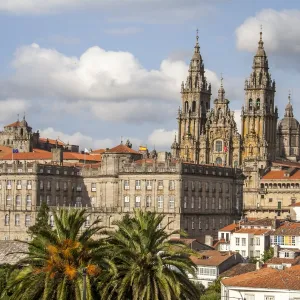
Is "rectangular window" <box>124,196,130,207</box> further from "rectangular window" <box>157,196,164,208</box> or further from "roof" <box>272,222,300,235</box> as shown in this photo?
"roof" <box>272,222,300,235</box>

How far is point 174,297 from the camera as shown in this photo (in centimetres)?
5491

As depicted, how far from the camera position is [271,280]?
67.7m

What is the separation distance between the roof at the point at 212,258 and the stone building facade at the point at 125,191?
37065mm

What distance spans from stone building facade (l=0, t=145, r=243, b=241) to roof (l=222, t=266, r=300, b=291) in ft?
228

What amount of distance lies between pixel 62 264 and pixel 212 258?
45737 mm

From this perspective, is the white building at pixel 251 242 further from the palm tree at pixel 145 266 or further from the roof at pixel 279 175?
the roof at pixel 279 175

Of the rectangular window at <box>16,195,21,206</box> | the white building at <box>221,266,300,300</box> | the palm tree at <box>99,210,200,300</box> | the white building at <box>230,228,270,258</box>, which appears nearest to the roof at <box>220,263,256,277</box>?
the white building at <box>230,228,270,258</box>

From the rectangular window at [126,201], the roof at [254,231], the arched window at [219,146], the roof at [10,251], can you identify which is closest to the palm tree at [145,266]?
the roof at [10,251]

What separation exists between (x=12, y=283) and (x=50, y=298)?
2632 mm

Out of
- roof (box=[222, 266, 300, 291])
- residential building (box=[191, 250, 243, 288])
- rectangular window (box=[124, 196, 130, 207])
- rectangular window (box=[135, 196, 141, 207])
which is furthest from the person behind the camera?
rectangular window (box=[124, 196, 130, 207])

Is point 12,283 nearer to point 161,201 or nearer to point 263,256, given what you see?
point 263,256

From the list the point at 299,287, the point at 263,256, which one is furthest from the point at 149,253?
the point at 263,256

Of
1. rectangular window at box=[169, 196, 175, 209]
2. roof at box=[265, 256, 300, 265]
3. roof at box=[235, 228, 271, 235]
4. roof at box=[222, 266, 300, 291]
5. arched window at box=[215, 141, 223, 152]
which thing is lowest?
roof at box=[222, 266, 300, 291]

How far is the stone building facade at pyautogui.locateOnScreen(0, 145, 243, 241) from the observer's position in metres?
144
